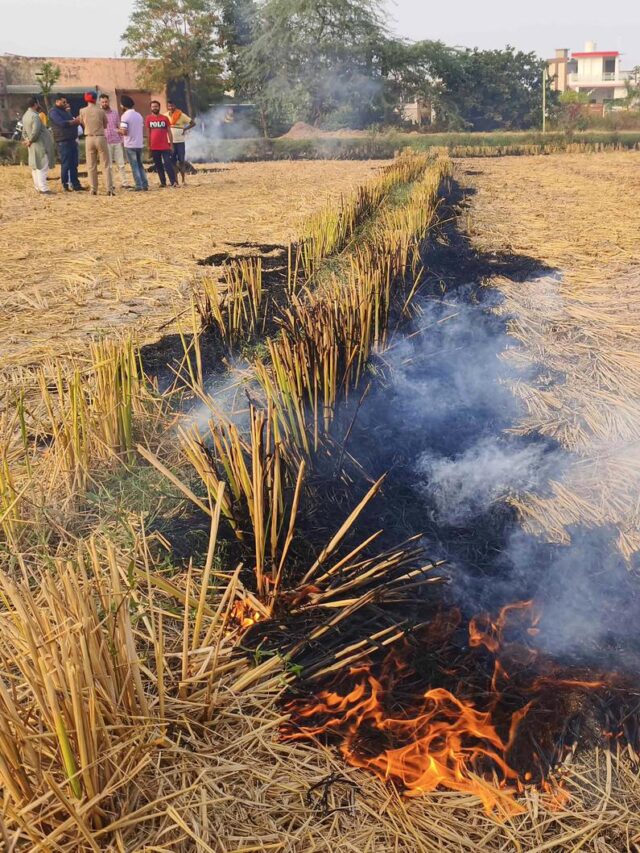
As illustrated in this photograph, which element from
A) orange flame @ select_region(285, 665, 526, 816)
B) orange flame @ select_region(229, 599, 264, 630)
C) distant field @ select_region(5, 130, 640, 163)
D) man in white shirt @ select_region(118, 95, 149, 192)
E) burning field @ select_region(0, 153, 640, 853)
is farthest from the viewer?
distant field @ select_region(5, 130, 640, 163)

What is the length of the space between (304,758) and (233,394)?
2070 mm

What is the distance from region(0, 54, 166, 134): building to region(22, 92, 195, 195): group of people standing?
23.5 metres

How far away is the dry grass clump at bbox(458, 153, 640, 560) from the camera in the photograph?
251 cm

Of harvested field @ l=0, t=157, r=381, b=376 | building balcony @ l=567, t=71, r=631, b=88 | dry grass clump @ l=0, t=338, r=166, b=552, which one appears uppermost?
building balcony @ l=567, t=71, r=631, b=88

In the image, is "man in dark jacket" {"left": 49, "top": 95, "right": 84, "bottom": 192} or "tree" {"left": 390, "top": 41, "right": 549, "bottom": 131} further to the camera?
"tree" {"left": 390, "top": 41, "right": 549, "bottom": 131}

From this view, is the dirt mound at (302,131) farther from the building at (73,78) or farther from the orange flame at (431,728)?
the orange flame at (431,728)

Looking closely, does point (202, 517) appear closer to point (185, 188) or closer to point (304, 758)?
point (304, 758)

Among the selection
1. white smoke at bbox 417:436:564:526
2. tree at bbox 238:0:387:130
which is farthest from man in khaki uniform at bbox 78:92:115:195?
tree at bbox 238:0:387:130

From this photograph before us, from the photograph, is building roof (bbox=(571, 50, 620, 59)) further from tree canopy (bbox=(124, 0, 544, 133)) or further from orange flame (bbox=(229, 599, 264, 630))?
orange flame (bbox=(229, 599, 264, 630))

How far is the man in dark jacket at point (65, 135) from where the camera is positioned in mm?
11367

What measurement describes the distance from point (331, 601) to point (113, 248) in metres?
6.13

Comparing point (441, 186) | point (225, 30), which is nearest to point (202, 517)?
point (441, 186)

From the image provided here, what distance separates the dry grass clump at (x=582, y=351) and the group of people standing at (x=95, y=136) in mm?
5977

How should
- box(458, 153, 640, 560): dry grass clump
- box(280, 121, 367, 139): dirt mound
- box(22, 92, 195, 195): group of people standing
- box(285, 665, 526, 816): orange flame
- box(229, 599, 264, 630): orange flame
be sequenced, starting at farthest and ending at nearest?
box(280, 121, 367, 139): dirt mound → box(22, 92, 195, 195): group of people standing → box(458, 153, 640, 560): dry grass clump → box(229, 599, 264, 630): orange flame → box(285, 665, 526, 816): orange flame
